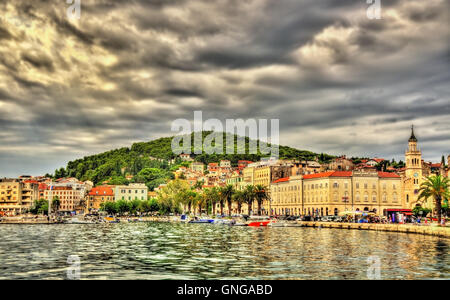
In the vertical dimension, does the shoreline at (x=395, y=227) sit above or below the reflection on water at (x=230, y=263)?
below

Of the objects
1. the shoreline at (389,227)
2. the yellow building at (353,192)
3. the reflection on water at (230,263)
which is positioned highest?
the yellow building at (353,192)

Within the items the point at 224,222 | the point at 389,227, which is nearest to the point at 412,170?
the point at 224,222

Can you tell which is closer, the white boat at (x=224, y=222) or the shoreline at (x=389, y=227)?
the shoreline at (x=389, y=227)

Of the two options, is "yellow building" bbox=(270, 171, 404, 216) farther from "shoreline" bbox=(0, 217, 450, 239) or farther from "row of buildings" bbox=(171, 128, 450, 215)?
"shoreline" bbox=(0, 217, 450, 239)

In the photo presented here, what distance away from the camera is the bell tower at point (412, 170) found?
14150 cm

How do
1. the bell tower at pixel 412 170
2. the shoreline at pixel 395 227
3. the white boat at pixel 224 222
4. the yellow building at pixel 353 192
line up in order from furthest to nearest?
the bell tower at pixel 412 170
the yellow building at pixel 353 192
the white boat at pixel 224 222
the shoreline at pixel 395 227

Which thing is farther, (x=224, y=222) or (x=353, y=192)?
(x=353, y=192)

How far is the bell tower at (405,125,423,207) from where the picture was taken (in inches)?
5571

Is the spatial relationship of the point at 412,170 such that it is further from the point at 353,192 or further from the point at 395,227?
the point at 395,227

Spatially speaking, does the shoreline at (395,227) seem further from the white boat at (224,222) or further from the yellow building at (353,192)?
the yellow building at (353,192)

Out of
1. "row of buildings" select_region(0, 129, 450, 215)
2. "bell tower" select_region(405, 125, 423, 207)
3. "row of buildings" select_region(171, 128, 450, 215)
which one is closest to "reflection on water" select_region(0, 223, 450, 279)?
"row of buildings" select_region(171, 128, 450, 215)

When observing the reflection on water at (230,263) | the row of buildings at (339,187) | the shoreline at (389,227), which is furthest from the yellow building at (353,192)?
the reflection on water at (230,263)

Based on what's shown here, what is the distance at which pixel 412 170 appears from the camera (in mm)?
142875
